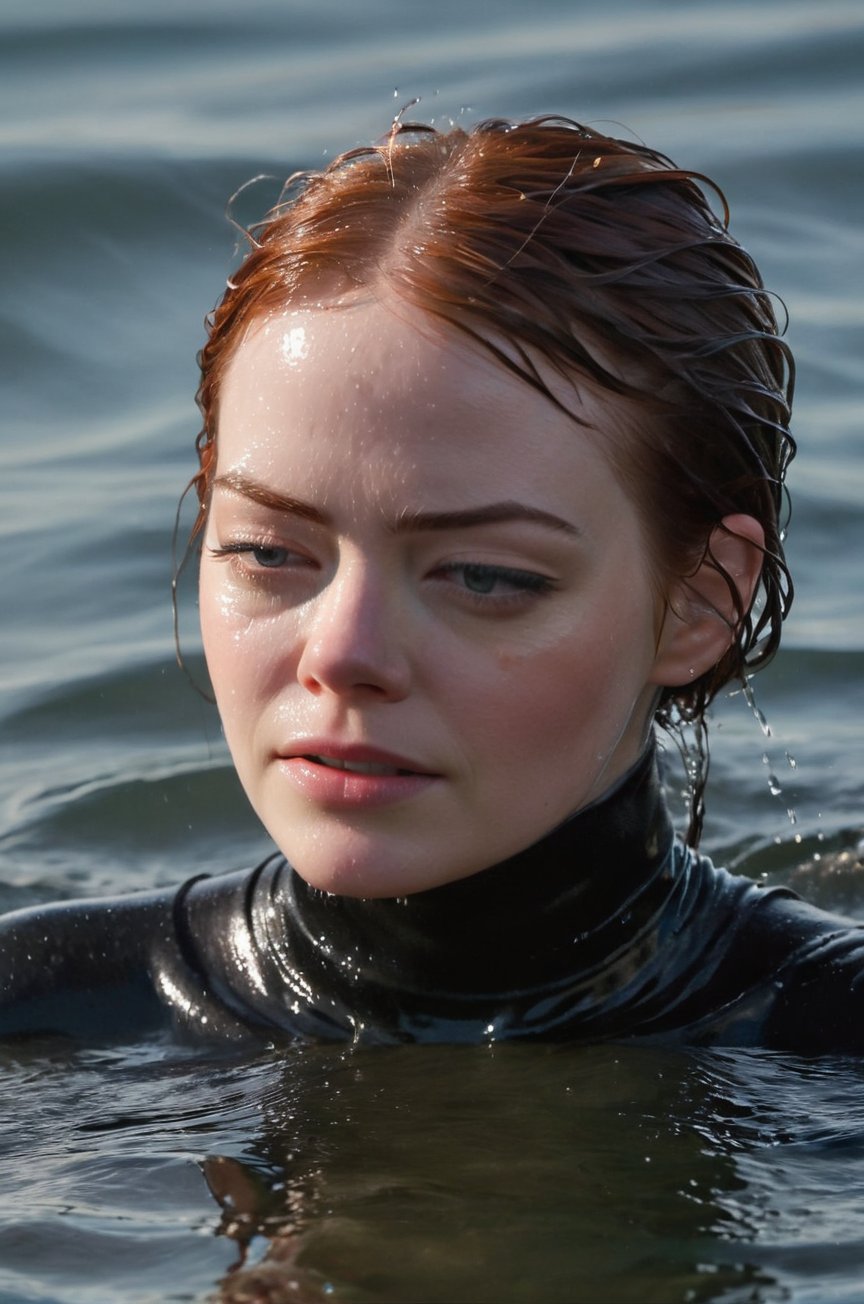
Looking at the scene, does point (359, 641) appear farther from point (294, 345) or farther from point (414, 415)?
point (294, 345)

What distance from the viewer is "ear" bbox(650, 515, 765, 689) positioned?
3021 mm

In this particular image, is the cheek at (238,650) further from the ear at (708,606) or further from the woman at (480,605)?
the ear at (708,606)

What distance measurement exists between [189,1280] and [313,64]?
7.79 meters

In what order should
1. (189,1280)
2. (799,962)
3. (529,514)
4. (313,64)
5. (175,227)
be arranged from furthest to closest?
(313,64), (175,227), (799,962), (529,514), (189,1280)

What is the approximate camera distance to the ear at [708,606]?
3.02 metres

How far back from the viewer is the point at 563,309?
2.76 metres

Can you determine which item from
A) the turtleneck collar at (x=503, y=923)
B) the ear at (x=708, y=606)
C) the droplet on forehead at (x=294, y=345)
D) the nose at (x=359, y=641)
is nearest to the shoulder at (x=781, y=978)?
the turtleneck collar at (x=503, y=923)

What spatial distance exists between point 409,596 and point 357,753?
206mm

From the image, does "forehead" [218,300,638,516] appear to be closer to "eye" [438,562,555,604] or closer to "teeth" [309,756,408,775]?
"eye" [438,562,555,604]

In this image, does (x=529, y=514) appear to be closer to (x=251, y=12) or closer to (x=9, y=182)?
(x=9, y=182)

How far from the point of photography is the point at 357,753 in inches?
107

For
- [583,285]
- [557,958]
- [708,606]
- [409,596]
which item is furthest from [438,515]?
[557,958]

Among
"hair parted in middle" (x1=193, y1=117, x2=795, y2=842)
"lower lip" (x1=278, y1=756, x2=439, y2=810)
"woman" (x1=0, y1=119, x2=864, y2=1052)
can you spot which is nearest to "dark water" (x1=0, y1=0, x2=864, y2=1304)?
"woman" (x1=0, y1=119, x2=864, y2=1052)

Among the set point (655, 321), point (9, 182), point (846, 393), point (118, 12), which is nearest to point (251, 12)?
point (118, 12)
